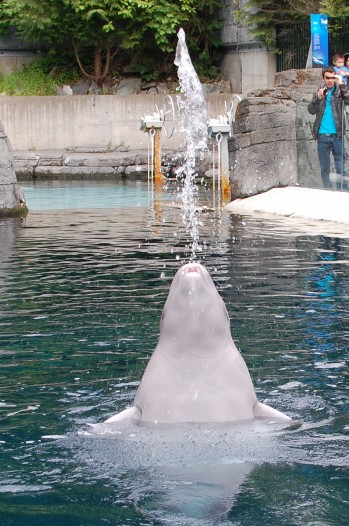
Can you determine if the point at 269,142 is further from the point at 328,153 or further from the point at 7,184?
the point at 7,184

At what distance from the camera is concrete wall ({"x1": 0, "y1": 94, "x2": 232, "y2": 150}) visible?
26859mm

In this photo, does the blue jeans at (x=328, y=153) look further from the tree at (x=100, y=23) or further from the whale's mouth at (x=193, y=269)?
the tree at (x=100, y=23)

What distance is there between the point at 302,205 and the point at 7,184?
4.45m

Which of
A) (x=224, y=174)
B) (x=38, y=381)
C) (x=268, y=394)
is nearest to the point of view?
(x=268, y=394)

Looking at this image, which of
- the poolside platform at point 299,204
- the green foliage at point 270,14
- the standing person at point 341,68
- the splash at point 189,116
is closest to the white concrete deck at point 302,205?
the poolside platform at point 299,204

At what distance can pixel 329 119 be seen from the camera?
14.6 m

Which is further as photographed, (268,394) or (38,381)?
(38,381)

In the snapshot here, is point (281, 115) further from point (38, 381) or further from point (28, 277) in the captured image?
point (38, 381)

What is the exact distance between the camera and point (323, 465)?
4.34m

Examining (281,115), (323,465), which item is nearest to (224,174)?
(281,115)

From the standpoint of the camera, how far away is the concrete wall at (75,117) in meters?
26.9

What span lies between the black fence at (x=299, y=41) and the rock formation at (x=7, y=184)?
11.0 metres

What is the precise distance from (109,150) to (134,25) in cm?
401

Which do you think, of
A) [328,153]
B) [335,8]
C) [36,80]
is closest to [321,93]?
[328,153]
